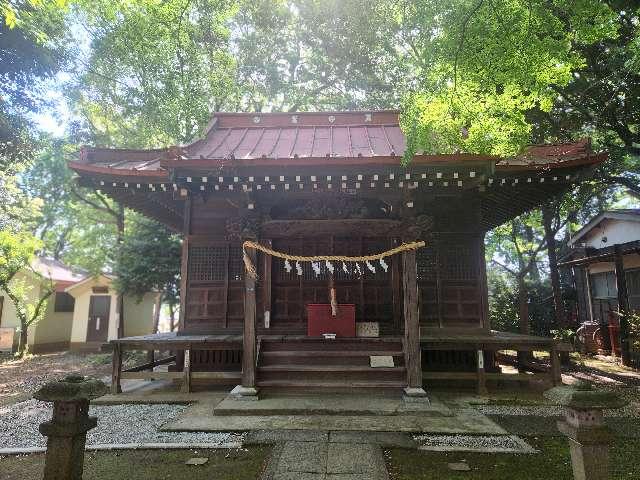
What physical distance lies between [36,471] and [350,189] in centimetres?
580

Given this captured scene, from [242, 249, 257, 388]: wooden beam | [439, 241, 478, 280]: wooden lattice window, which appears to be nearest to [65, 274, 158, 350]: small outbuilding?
[242, 249, 257, 388]: wooden beam

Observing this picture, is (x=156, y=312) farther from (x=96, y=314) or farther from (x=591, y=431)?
(x=591, y=431)

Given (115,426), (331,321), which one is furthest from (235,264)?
(115,426)

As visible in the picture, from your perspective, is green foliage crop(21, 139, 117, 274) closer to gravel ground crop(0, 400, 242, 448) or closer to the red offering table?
gravel ground crop(0, 400, 242, 448)

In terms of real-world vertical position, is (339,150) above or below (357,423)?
above

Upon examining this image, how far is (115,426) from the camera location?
19.6 feet

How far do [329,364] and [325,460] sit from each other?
2.80 metres

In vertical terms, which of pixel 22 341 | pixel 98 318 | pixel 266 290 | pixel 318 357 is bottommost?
pixel 22 341

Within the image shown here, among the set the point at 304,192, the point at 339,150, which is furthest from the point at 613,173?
the point at 304,192

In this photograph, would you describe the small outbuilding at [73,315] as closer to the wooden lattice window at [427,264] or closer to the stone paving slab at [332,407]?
the stone paving slab at [332,407]

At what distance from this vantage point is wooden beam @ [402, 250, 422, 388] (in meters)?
6.81

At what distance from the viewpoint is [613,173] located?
1217 cm

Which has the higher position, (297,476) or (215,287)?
(215,287)

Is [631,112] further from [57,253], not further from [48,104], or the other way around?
[57,253]
